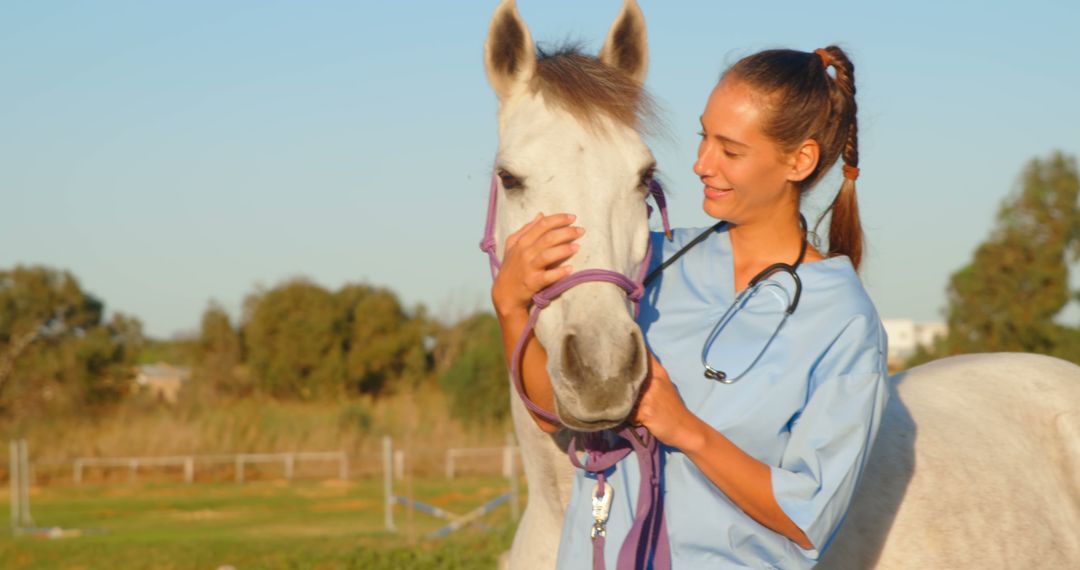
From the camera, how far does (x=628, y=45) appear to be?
2.53m

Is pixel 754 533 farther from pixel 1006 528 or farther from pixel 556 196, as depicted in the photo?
pixel 1006 528

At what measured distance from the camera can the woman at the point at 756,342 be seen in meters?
1.89

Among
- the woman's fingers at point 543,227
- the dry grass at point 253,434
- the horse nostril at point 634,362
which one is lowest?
the dry grass at point 253,434

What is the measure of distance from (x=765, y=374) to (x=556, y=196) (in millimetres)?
506

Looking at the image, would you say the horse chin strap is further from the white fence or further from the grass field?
the white fence

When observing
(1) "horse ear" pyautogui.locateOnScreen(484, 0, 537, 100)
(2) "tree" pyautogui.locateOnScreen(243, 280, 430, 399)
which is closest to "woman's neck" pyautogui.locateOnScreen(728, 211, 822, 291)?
(1) "horse ear" pyautogui.locateOnScreen(484, 0, 537, 100)

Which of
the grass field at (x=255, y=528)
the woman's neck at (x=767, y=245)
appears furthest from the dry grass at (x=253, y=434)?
the woman's neck at (x=767, y=245)

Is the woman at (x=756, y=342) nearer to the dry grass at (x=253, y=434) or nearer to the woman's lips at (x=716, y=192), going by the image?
the woman's lips at (x=716, y=192)

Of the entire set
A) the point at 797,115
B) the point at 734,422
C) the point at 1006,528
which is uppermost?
the point at 797,115

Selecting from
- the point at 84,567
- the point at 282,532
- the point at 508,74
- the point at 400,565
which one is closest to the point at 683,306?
the point at 508,74

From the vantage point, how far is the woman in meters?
1.89

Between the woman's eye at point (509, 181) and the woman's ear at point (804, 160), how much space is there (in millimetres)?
524

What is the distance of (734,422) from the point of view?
77.0 inches

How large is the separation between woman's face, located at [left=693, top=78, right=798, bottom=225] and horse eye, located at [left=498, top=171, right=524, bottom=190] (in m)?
0.35
